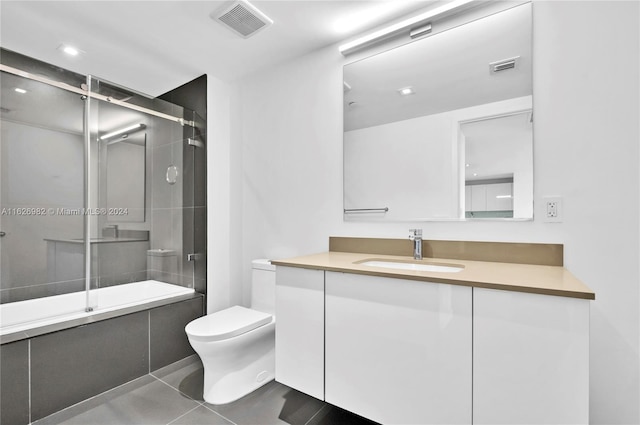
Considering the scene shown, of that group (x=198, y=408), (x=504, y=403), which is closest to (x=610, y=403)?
(x=504, y=403)

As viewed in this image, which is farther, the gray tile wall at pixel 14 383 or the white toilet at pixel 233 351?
the white toilet at pixel 233 351

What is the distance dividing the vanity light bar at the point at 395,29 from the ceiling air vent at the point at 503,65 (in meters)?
0.35

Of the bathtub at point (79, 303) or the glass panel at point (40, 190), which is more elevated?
the glass panel at point (40, 190)

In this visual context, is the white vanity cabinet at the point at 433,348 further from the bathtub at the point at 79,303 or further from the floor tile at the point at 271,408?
the bathtub at the point at 79,303

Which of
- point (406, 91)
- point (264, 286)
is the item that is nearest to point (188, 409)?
point (264, 286)

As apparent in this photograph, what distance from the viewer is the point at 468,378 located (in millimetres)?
1021

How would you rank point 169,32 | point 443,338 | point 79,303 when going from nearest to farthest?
point 443,338
point 169,32
point 79,303

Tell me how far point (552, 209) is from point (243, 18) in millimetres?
1944

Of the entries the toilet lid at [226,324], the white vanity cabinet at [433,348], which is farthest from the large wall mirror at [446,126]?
the toilet lid at [226,324]

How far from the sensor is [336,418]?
1575mm

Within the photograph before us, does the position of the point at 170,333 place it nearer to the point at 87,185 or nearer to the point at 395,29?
the point at 87,185

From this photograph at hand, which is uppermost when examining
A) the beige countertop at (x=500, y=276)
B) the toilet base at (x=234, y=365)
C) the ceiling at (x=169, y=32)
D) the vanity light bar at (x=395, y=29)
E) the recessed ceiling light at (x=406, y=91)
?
the ceiling at (x=169, y=32)

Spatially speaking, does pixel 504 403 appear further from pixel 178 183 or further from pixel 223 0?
pixel 178 183

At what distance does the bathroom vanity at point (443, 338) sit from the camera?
90 centimetres
